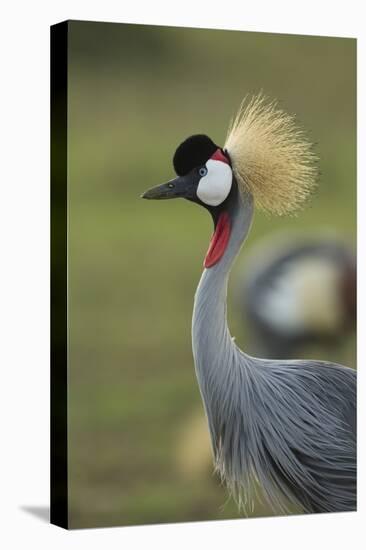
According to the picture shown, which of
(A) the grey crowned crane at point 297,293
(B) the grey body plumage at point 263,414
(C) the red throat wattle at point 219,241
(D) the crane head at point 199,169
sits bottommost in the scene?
(B) the grey body plumage at point 263,414

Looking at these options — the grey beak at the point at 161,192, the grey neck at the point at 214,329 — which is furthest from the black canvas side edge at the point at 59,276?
the grey neck at the point at 214,329

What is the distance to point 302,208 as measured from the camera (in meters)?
7.42

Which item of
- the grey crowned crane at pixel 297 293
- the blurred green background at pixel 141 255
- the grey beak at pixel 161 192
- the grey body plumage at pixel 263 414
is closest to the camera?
the blurred green background at pixel 141 255

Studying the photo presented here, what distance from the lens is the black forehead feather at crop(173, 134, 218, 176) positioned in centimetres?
709

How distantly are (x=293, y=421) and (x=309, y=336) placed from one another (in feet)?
1.53

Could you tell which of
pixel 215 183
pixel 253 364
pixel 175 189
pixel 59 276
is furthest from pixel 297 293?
pixel 59 276

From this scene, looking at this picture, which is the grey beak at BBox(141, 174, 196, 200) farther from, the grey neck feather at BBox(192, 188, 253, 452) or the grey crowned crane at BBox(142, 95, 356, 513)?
the grey neck feather at BBox(192, 188, 253, 452)

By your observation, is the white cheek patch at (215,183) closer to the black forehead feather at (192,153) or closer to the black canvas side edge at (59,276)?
the black forehead feather at (192,153)

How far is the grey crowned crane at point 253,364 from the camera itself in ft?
23.3

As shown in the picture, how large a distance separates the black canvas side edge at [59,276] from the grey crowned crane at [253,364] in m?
0.48

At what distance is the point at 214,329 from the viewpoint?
7.12 metres

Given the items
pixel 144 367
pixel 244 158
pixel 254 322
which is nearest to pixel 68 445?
pixel 144 367

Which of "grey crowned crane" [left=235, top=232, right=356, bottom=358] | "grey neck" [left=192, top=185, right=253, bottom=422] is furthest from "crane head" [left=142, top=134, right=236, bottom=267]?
"grey crowned crane" [left=235, top=232, right=356, bottom=358]

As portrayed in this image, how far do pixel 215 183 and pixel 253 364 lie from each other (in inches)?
36.6
